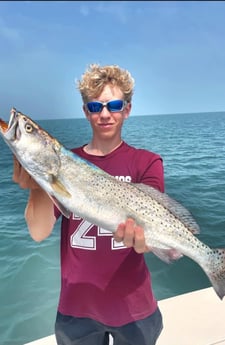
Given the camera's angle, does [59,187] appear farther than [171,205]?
No

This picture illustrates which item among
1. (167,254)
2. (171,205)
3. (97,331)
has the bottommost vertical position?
(97,331)

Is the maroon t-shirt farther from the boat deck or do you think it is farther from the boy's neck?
the boat deck

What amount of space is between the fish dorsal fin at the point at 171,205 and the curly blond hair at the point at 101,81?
698 millimetres

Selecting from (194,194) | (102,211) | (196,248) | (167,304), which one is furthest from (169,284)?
(194,194)

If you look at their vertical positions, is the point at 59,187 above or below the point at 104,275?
above

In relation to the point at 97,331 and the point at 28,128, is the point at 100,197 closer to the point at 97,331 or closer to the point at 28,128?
the point at 28,128

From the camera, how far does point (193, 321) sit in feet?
14.0

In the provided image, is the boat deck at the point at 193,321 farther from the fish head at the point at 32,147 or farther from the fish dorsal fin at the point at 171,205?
the fish head at the point at 32,147

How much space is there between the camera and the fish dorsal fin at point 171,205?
263cm

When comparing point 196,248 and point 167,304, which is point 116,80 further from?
point 167,304

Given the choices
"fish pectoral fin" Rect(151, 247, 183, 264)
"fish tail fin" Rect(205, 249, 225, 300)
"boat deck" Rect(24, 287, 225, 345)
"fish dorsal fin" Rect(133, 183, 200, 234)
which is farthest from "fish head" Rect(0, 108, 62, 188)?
"boat deck" Rect(24, 287, 225, 345)

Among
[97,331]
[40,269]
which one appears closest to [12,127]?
[97,331]

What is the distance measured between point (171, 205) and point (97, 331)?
1006 millimetres

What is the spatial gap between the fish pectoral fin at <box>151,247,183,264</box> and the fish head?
2.88ft
